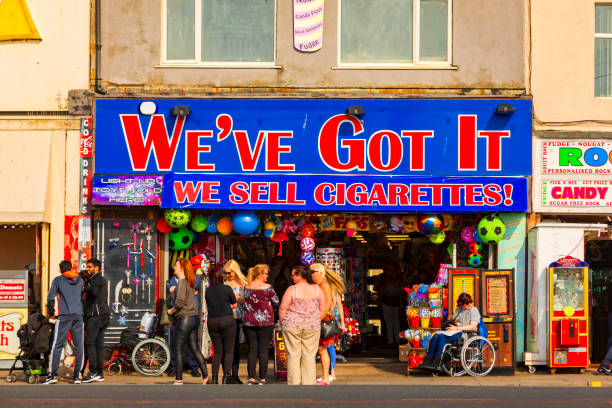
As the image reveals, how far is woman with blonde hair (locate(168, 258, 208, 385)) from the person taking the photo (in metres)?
15.6

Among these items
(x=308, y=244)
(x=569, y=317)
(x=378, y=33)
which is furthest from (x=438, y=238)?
(x=378, y=33)

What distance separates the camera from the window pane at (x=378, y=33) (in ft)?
62.1

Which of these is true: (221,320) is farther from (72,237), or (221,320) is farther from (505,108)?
(505,108)

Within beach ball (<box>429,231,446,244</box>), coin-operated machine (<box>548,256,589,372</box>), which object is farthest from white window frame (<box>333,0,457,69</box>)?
coin-operated machine (<box>548,256,589,372</box>)

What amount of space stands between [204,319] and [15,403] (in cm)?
632

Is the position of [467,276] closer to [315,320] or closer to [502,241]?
[502,241]

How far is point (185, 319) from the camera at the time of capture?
15.7 meters

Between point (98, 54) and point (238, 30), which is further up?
point (238, 30)

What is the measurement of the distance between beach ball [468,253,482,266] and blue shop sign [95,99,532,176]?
57.3 inches

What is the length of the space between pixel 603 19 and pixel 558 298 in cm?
515

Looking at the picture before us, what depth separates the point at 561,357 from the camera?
1753 cm

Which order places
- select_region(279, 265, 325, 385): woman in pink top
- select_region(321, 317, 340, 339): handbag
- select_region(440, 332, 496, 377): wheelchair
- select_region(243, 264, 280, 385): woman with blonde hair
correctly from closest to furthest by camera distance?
select_region(279, 265, 325, 385): woman in pink top → select_region(243, 264, 280, 385): woman with blonde hair → select_region(321, 317, 340, 339): handbag → select_region(440, 332, 496, 377): wheelchair

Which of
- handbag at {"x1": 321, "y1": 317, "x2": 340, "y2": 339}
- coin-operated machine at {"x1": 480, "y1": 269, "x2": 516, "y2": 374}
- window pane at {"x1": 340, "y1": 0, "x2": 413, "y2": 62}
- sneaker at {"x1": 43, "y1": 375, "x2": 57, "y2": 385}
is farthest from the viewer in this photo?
window pane at {"x1": 340, "y1": 0, "x2": 413, "y2": 62}

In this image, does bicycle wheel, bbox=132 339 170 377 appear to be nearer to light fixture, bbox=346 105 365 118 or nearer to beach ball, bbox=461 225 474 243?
light fixture, bbox=346 105 365 118
